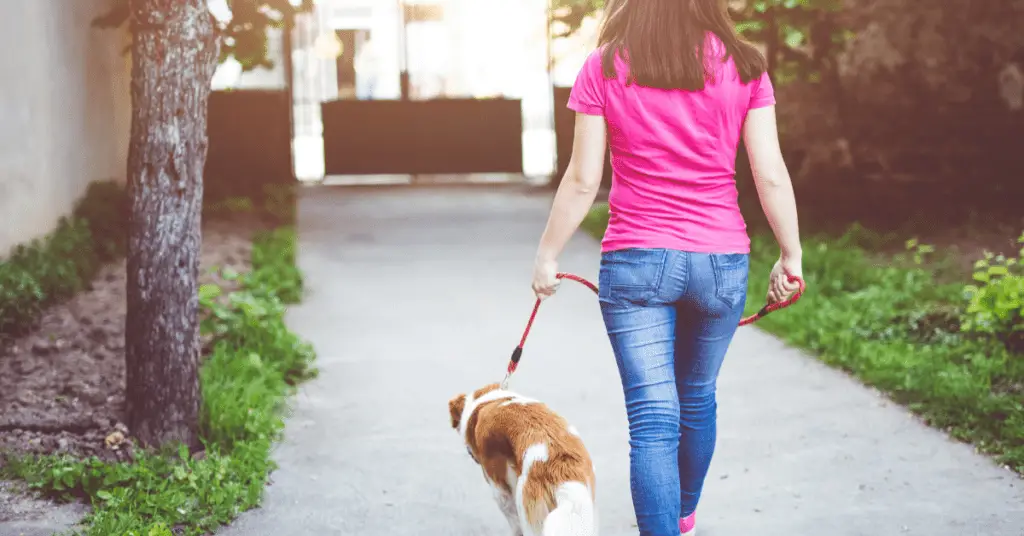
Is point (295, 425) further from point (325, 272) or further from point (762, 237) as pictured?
point (762, 237)

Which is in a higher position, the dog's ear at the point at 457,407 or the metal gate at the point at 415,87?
the metal gate at the point at 415,87

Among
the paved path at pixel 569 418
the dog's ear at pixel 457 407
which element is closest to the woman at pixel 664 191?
the dog's ear at pixel 457 407

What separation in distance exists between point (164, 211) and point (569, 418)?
209 centimetres

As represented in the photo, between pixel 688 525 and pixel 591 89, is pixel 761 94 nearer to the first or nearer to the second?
pixel 591 89

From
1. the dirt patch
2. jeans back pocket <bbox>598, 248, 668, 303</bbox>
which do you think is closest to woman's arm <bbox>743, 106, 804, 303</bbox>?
jeans back pocket <bbox>598, 248, 668, 303</bbox>

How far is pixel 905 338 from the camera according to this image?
21.7ft

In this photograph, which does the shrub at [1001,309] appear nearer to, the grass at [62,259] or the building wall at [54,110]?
the grass at [62,259]

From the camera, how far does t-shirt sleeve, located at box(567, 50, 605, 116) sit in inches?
117

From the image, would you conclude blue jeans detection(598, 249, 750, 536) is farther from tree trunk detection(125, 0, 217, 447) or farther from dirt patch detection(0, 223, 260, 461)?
dirt patch detection(0, 223, 260, 461)

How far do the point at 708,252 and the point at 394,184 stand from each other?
1408 cm

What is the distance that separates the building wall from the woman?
19.1 ft

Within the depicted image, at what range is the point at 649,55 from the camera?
293 centimetres

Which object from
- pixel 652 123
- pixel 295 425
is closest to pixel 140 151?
pixel 295 425

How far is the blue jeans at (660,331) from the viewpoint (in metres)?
3.02
